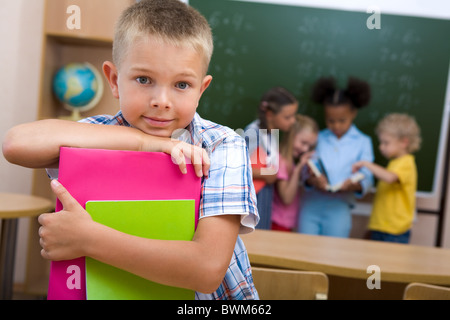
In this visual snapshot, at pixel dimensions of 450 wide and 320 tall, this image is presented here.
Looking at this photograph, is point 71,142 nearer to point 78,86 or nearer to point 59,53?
point 78,86

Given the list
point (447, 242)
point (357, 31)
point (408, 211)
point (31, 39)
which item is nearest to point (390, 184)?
point (408, 211)

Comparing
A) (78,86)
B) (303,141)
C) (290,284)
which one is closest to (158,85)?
(290,284)

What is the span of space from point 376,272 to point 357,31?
217cm

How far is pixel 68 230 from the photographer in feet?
1.79

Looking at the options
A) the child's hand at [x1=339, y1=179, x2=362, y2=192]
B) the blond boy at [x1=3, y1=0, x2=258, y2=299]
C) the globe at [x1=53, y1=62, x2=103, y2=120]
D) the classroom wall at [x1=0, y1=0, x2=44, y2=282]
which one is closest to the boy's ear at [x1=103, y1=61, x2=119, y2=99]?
the blond boy at [x1=3, y1=0, x2=258, y2=299]

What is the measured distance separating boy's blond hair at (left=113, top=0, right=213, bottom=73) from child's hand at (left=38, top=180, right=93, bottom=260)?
0.23 metres

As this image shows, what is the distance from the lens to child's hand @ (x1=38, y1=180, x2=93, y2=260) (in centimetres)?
54

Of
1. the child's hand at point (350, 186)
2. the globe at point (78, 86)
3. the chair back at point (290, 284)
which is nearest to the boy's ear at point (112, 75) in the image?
the chair back at point (290, 284)

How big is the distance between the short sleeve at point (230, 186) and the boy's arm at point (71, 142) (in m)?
0.03

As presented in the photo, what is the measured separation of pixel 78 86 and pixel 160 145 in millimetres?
2380

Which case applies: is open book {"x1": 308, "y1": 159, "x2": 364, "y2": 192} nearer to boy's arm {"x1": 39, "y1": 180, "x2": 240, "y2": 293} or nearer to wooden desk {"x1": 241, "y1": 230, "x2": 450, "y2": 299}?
wooden desk {"x1": 241, "y1": 230, "x2": 450, "y2": 299}

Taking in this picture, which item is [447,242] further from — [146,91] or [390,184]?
[146,91]

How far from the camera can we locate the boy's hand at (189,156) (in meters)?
0.57

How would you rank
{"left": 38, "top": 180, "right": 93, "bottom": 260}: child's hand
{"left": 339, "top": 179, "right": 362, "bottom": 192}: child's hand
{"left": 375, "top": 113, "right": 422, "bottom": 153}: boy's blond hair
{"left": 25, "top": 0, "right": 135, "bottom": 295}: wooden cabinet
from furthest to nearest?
{"left": 375, "top": 113, "right": 422, "bottom": 153}: boy's blond hair → {"left": 339, "top": 179, "right": 362, "bottom": 192}: child's hand → {"left": 25, "top": 0, "right": 135, "bottom": 295}: wooden cabinet → {"left": 38, "top": 180, "right": 93, "bottom": 260}: child's hand
